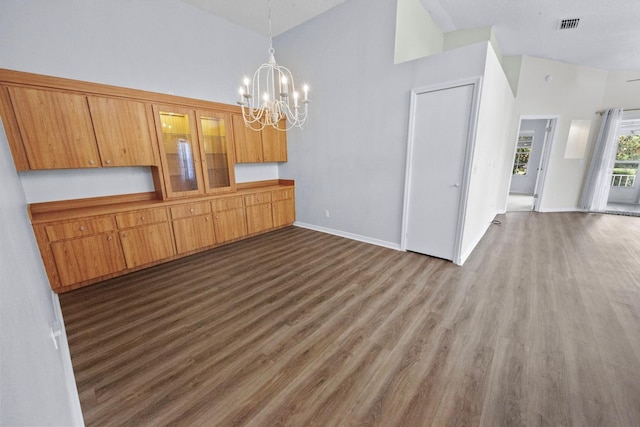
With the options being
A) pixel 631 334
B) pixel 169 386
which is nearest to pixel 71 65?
pixel 169 386

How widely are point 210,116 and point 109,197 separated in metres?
1.78

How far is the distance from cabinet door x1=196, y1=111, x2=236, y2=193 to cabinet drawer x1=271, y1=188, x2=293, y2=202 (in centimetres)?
75

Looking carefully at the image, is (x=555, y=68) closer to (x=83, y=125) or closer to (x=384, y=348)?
(x=384, y=348)

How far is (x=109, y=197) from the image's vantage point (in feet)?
10.5

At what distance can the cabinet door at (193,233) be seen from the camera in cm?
344

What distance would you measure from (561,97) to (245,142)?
7.10 meters

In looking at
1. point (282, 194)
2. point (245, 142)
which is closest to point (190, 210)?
point (245, 142)

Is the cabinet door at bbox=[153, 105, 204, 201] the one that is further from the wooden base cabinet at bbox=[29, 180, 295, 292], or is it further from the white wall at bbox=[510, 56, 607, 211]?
the white wall at bbox=[510, 56, 607, 211]

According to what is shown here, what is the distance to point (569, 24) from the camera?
12.6ft

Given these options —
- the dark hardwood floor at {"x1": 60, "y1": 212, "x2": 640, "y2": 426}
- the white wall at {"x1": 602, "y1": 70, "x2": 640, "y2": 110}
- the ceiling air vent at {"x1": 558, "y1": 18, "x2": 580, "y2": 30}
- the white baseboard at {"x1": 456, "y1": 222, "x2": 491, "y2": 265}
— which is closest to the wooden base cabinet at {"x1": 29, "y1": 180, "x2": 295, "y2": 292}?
the dark hardwood floor at {"x1": 60, "y1": 212, "x2": 640, "y2": 426}

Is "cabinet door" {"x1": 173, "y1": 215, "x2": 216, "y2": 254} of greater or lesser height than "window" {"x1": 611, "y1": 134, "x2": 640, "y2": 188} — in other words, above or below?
below

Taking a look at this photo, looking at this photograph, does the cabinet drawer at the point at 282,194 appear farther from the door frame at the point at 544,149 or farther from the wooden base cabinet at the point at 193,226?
the door frame at the point at 544,149

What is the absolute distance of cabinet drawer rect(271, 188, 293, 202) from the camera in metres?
4.59

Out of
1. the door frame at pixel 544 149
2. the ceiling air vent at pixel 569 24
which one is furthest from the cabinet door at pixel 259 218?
the door frame at pixel 544 149
